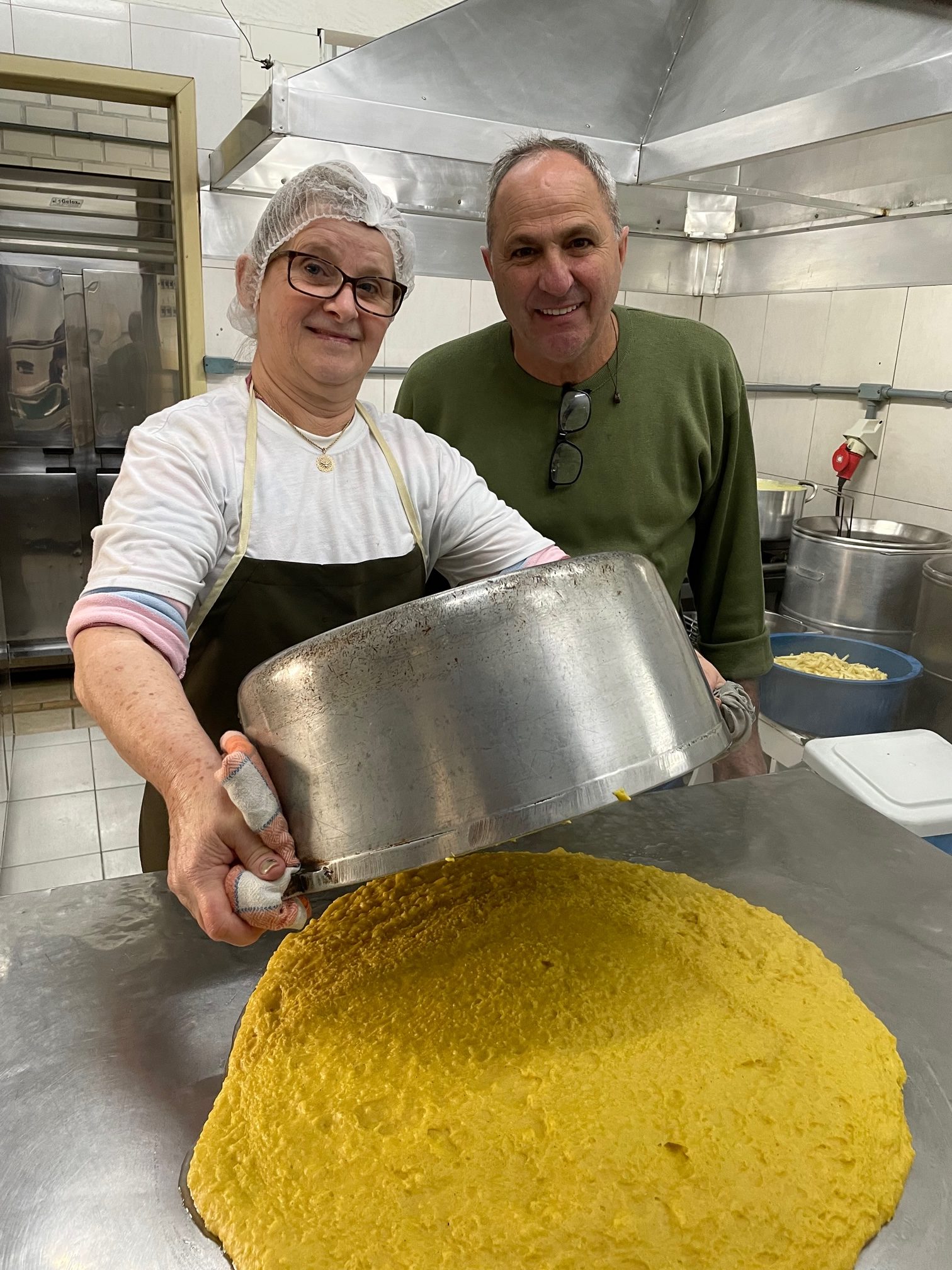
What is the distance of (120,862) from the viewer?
9.00 feet

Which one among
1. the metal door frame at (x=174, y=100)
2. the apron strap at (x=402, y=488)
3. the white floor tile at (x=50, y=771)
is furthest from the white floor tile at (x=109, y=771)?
the apron strap at (x=402, y=488)

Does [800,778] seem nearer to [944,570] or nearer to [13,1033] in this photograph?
[13,1033]

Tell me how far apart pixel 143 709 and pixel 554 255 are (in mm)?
957

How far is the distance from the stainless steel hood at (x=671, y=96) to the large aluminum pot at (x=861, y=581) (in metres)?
0.90

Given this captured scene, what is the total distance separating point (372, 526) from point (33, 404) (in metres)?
3.63

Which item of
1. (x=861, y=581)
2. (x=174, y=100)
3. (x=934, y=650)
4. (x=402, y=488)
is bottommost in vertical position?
(x=934, y=650)

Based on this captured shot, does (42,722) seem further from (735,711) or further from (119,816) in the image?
(735,711)

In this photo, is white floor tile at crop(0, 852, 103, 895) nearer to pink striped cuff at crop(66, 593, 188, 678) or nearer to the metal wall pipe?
pink striped cuff at crop(66, 593, 188, 678)

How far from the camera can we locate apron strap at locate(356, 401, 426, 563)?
124cm

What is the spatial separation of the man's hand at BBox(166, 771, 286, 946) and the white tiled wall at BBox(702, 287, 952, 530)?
2576 mm

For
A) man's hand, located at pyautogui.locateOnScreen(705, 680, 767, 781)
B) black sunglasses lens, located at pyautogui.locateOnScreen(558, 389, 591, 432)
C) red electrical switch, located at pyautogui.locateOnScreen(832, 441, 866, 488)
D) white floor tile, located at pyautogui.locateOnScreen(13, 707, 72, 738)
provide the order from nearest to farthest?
black sunglasses lens, located at pyautogui.locateOnScreen(558, 389, 591, 432)
man's hand, located at pyautogui.locateOnScreen(705, 680, 767, 781)
red electrical switch, located at pyautogui.locateOnScreen(832, 441, 866, 488)
white floor tile, located at pyautogui.locateOnScreen(13, 707, 72, 738)

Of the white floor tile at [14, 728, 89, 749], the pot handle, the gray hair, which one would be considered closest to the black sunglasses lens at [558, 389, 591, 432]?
the gray hair

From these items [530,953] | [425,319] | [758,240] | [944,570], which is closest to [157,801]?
[530,953]

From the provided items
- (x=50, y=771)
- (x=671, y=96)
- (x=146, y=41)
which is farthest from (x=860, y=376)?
(x=50, y=771)
